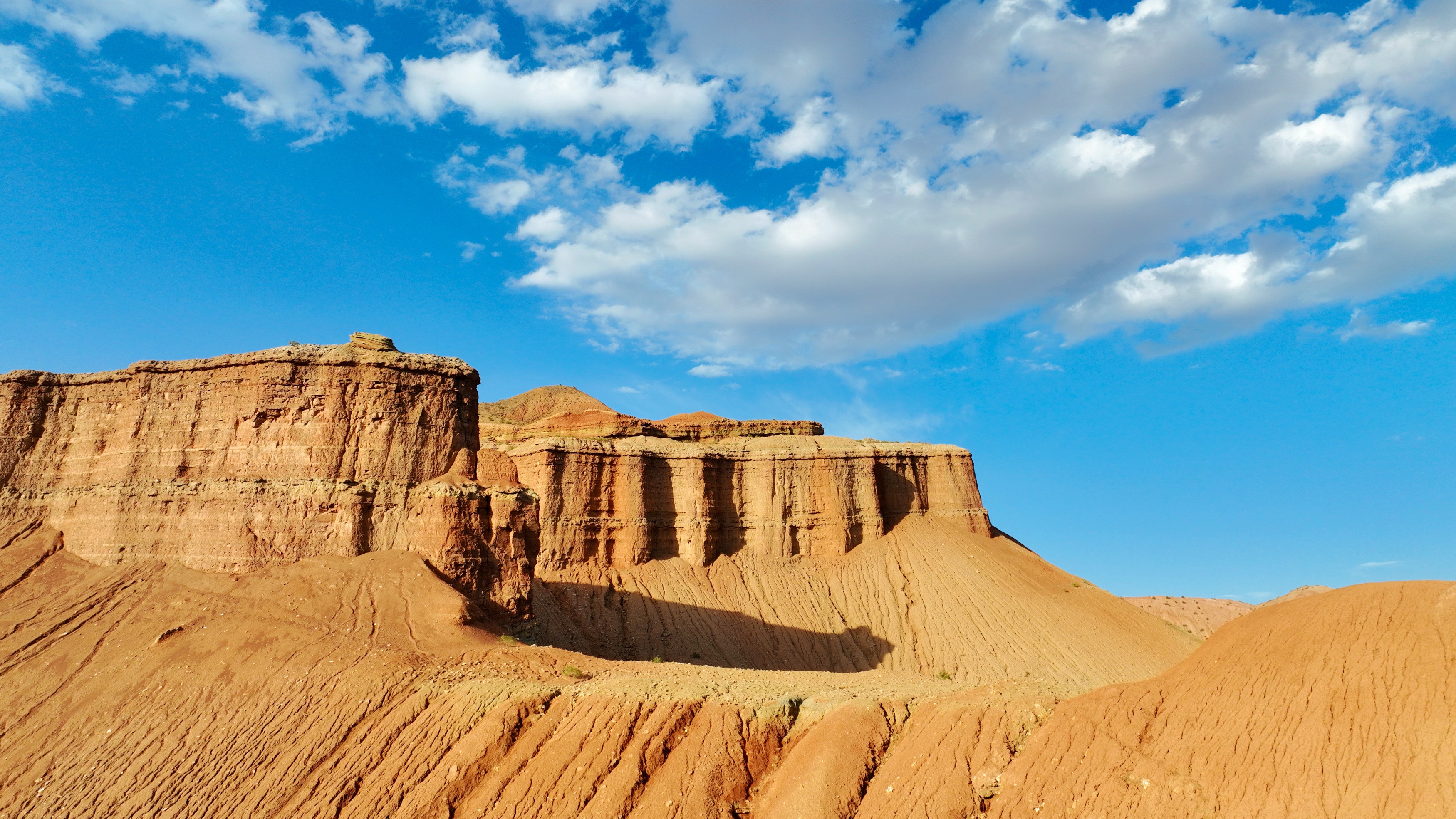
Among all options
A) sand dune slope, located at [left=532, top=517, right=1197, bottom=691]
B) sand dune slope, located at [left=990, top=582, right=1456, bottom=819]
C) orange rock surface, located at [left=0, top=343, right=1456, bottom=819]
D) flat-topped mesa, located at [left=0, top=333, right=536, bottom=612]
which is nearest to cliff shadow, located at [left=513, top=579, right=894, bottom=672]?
sand dune slope, located at [left=532, top=517, right=1197, bottom=691]

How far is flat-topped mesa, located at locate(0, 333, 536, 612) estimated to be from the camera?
22.4 m

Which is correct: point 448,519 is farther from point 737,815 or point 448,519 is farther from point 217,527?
point 737,815

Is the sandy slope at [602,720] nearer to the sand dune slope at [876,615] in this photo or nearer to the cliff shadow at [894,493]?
the sand dune slope at [876,615]

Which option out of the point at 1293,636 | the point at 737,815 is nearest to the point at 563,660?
the point at 737,815

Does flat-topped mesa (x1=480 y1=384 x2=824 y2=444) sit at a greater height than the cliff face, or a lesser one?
greater

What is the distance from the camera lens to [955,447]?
56156 millimetres

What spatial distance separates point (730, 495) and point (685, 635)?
12.3 m

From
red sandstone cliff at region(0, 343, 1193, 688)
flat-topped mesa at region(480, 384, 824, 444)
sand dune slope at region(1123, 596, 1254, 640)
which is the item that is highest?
flat-topped mesa at region(480, 384, 824, 444)

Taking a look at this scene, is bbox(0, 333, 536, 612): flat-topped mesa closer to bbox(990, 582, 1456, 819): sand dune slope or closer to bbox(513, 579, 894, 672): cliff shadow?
bbox(513, 579, 894, 672): cliff shadow

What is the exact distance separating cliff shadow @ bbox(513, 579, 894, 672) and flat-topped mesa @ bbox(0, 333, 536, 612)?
14966 millimetres

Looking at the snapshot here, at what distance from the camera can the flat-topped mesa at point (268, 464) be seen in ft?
73.4

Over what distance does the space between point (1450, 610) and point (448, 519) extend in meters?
21.9

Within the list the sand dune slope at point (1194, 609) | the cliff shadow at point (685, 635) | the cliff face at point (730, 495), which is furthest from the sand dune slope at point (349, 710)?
the sand dune slope at point (1194, 609)

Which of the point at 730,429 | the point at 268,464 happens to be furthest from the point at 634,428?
the point at 268,464
